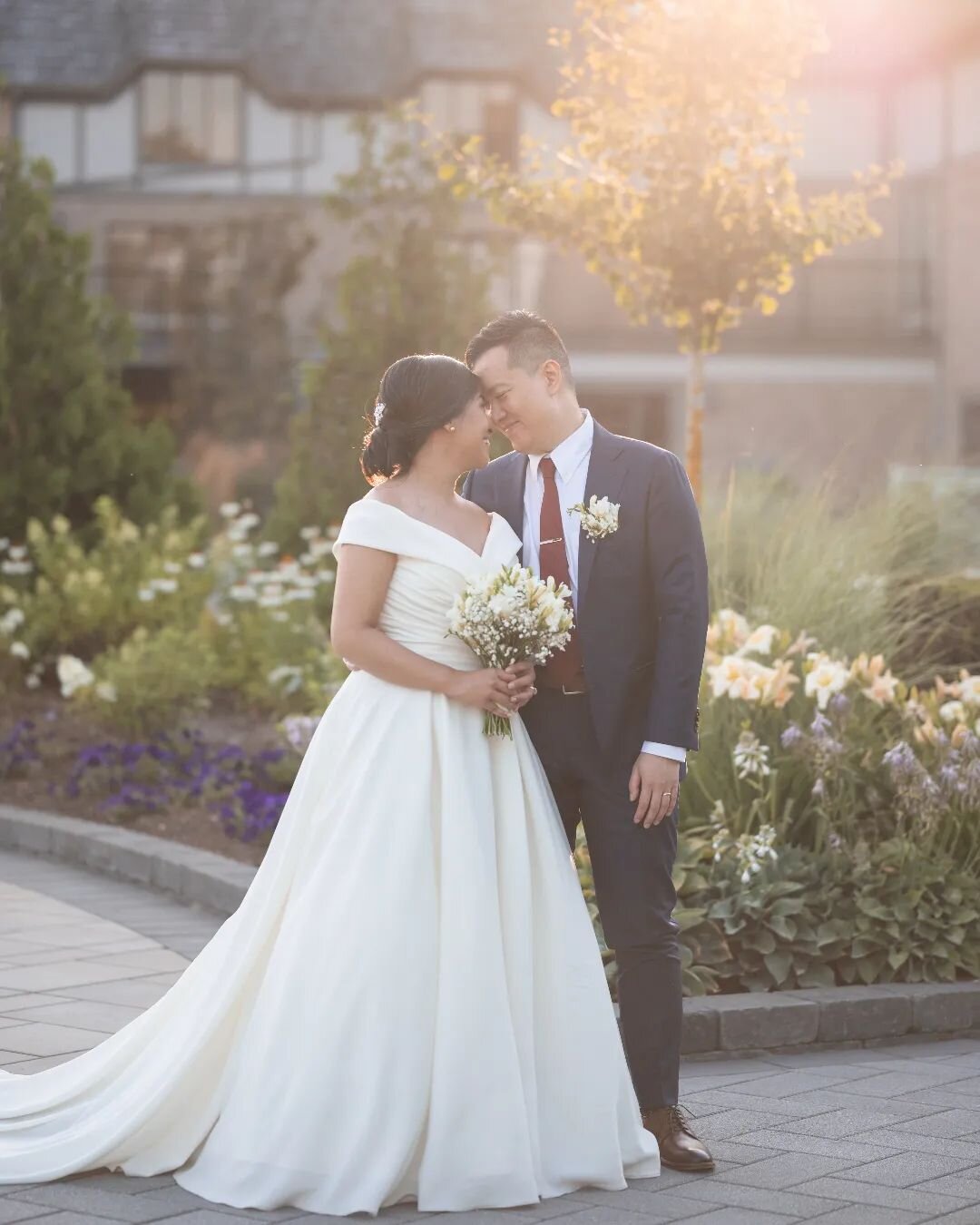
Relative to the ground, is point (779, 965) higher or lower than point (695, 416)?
lower

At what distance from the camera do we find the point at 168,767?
9.32 meters

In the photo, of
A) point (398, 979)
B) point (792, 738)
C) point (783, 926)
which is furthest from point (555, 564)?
point (792, 738)

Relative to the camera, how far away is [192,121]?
34125 millimetres

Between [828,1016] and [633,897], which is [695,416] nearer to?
[828,1016]

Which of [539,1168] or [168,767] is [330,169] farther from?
[539,1168]

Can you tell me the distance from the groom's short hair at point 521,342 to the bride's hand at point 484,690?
74 centimetres

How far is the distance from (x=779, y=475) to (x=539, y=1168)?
22.2ft

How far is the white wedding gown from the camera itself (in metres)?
3.88

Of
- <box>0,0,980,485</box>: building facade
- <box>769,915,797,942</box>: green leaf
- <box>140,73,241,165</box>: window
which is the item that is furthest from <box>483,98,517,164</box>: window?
<box>769,915,797,942</box>: green leaf

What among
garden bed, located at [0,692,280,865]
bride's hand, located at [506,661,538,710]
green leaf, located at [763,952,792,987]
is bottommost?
green leaf, located at [763,952,792,987]

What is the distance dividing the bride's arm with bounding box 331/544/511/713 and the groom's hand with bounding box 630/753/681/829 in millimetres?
335

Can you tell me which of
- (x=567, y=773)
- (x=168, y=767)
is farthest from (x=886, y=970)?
(x=168, y=767)

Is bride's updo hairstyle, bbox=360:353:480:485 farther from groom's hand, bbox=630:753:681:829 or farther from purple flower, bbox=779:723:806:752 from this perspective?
purple flower, bbox=779:723:806:752

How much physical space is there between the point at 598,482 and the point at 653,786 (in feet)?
2.36
